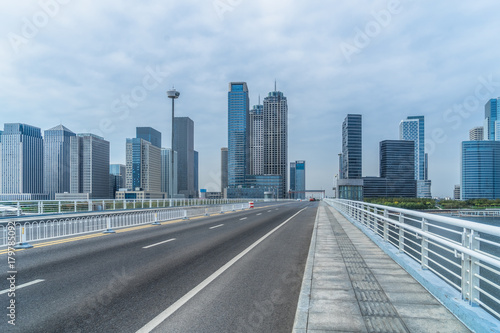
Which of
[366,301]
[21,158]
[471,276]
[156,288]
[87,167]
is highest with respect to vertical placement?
[21,158]

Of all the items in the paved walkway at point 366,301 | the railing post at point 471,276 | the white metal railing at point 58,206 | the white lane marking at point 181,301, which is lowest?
the white metal railing at point 58,206

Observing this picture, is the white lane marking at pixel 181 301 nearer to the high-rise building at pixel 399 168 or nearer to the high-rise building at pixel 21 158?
the high-rise building at pixel 21 158

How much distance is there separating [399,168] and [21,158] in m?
211

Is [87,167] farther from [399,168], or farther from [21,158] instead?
[399,168]

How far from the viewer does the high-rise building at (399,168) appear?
174 meters

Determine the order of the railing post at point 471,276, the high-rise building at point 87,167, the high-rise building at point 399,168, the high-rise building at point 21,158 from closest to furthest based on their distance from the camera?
the railing post at point 471,276
the high-rise building at point 21,158
the high-rise building at point 87,167
the high-rise building at point 399,168

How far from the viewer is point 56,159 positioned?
16775 cm

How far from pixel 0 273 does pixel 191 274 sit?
470 cm

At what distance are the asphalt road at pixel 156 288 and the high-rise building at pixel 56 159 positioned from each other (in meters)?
160

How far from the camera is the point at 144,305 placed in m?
5.31

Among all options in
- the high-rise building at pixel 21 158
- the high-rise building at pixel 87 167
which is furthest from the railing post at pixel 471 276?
the high-rise building at pixel 21 158

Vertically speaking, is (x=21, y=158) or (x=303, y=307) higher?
(x=21, y=158)

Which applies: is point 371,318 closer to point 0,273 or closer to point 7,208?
point 0,273

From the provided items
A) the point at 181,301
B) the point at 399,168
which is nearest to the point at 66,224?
the point at 181,301
